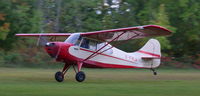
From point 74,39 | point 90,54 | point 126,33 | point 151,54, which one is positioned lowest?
point 151,54

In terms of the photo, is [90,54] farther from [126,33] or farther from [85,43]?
[126,33]

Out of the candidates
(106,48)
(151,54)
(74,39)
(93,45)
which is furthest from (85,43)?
(151,54)

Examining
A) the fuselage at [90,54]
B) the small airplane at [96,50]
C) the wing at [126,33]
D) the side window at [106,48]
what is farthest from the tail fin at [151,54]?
the wing at [126,33]

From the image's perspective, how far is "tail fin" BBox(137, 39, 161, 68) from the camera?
78.1ft

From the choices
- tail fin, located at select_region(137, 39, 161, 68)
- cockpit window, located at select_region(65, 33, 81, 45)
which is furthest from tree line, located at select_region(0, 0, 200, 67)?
cockpit window, located at select_region(65, 33, 81, 45)

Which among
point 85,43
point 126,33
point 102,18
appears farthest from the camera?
point 102,18

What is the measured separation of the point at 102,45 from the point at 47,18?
2615cm

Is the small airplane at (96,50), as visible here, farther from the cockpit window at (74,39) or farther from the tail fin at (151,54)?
the tail fin at (151,54)

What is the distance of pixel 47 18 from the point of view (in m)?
46.6

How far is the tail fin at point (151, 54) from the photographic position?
78.1 ft

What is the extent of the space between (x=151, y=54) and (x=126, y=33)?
4211mm

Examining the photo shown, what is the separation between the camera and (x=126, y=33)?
20375 millimetres

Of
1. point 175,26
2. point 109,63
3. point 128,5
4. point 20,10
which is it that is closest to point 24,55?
point 20,10

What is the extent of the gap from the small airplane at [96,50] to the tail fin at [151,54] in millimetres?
186
